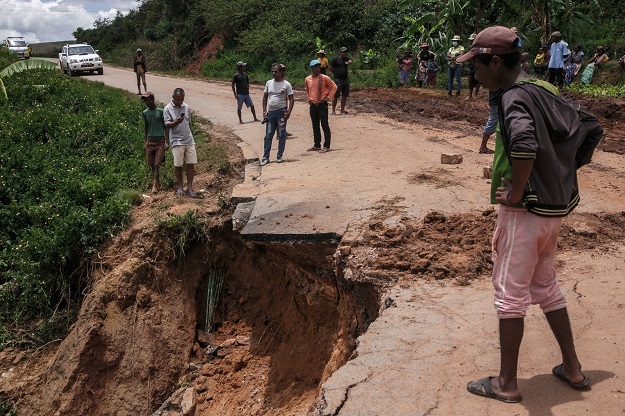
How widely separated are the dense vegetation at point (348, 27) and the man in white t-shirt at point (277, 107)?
9.86m

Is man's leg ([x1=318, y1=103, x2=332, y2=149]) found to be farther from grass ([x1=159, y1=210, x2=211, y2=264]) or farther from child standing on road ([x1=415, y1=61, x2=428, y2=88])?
child standing on road ([x1=415, y1=61, x2=428, y2=88])

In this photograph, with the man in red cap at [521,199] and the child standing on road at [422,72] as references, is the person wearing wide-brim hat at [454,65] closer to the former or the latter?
the child standing on road at [422,72]

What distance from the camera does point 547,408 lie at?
3.12 metres

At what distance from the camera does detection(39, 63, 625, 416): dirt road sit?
3330mm

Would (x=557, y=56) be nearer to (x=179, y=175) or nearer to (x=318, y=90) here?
(x=318, y=90)

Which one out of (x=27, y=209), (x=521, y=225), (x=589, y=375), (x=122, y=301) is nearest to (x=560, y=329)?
(x=589, y=375)

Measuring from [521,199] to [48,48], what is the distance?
53428 millimetres

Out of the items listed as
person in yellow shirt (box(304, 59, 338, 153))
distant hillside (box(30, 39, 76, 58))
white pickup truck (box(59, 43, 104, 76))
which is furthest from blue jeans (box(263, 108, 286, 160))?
distant hillside (box(30, 39, 76, 58))

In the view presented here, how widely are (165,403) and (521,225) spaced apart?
5814 millimetres

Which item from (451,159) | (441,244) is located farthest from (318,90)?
(441,244)

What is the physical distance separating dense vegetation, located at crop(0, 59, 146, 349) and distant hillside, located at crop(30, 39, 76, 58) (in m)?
34.5

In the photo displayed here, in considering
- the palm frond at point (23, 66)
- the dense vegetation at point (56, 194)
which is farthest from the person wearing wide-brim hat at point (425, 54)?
the palm frond at point (23, 66)

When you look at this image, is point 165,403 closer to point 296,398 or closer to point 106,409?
point 106,409

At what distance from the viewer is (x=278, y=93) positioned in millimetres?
9867
